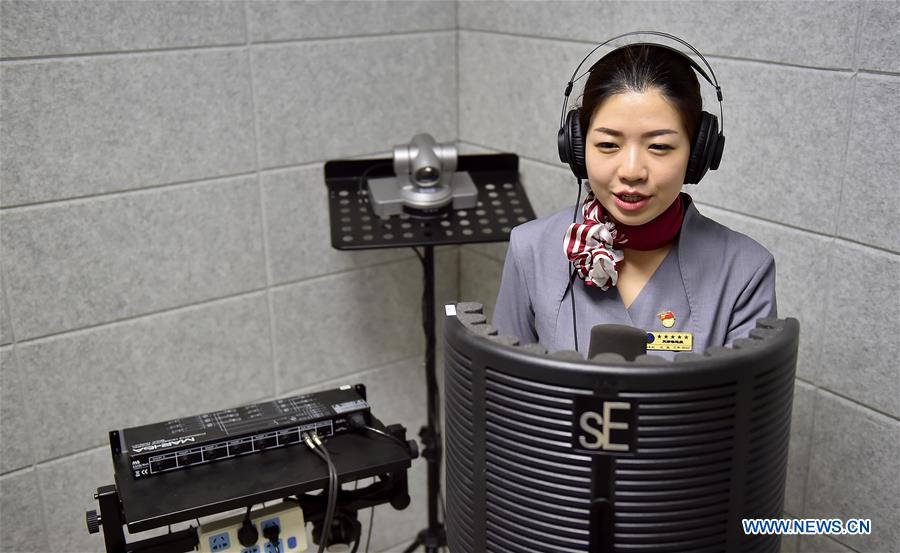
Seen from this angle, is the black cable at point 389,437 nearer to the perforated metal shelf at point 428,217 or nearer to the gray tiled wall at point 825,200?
the perforated metal shelf at point 428,217

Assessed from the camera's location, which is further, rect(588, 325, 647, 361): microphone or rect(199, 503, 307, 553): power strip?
rect(199, 503, 307, 553): power strip

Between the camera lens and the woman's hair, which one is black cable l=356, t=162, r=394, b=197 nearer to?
the camera lens

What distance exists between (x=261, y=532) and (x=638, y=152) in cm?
87

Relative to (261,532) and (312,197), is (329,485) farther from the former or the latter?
(312,197)

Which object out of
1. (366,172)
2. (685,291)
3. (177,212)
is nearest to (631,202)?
(685,291)

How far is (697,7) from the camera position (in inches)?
69.9

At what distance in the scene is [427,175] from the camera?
6.59ft

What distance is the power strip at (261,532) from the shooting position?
53.1 inches

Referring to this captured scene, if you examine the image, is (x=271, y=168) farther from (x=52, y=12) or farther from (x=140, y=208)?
(x=52, y=12)

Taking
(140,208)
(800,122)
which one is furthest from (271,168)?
Answer: (800,122)

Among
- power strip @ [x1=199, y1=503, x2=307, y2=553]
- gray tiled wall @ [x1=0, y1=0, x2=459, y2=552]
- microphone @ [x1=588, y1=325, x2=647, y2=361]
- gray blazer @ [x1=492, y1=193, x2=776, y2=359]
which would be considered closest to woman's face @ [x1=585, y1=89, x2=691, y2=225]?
gray blazer @ [x1=492, y1=193, x2=776, y2=359]

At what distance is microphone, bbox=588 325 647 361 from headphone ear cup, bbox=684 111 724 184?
0.46 m

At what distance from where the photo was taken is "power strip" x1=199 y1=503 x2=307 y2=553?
4.42 feet

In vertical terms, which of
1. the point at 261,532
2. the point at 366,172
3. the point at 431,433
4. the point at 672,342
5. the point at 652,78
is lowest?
the point at 431,433
